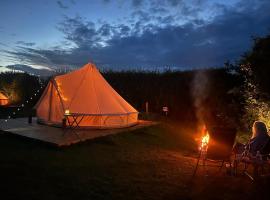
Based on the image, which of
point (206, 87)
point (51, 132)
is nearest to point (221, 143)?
Answer: point (51, 132)

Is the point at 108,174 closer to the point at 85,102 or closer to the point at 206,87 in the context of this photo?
the point at 85,102

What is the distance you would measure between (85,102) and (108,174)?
5.22 meters

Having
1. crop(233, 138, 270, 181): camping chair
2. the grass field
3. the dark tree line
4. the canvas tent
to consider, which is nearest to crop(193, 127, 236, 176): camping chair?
crop(233, 138, 270, 181): camping chair

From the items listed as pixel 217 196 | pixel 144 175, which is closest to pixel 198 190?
pixel 217 196

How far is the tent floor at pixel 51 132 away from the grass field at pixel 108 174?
0.22 metres

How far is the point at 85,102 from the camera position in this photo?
11016 millimetres

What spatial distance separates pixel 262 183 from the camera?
604cm

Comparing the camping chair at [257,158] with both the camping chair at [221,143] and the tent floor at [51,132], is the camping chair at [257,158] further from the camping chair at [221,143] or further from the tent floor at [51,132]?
the tent floor at [51,132]

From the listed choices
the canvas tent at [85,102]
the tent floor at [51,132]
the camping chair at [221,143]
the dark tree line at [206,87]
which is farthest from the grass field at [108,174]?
the dark tree line at [206,87]

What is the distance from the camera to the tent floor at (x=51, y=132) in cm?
862

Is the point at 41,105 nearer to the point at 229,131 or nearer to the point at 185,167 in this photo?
the point at 185,167

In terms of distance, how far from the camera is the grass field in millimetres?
5105

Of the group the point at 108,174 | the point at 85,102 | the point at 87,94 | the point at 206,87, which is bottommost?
the point at 108,174

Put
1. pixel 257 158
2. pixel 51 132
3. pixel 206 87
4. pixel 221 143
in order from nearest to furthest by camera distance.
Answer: pixel 257 158 < pixel 221 143 < pixel 51 132 < pixel 206 87
